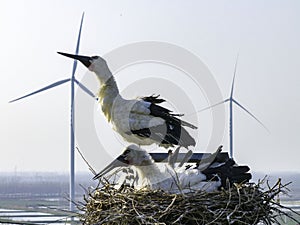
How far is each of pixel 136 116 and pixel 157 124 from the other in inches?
6.3

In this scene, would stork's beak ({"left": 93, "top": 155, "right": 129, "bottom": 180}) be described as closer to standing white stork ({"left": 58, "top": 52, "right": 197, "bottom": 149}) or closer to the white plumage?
the white plumage

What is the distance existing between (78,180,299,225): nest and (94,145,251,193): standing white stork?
0.32ft

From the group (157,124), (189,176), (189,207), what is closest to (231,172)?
(189,176)

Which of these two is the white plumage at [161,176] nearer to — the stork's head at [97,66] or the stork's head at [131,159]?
the stork's head at [131,159]

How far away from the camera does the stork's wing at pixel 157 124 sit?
555cm

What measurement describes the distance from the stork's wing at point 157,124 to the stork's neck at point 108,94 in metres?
0.18

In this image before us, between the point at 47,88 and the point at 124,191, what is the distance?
8159 mm

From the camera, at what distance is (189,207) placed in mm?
4402

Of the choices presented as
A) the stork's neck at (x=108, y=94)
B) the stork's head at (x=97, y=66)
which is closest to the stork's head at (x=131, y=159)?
the stork's neck at (x=108, y=94)

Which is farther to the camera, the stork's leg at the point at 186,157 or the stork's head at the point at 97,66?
the stork's head at the point at 97,66

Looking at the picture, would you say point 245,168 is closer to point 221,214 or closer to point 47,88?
point 221,214

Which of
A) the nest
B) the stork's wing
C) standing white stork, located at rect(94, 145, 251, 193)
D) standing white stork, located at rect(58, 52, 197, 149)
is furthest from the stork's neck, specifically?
the nest

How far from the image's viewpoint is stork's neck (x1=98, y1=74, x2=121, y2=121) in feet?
19.1

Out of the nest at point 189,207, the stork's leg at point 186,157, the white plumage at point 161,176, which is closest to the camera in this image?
the nest at point 189,207
